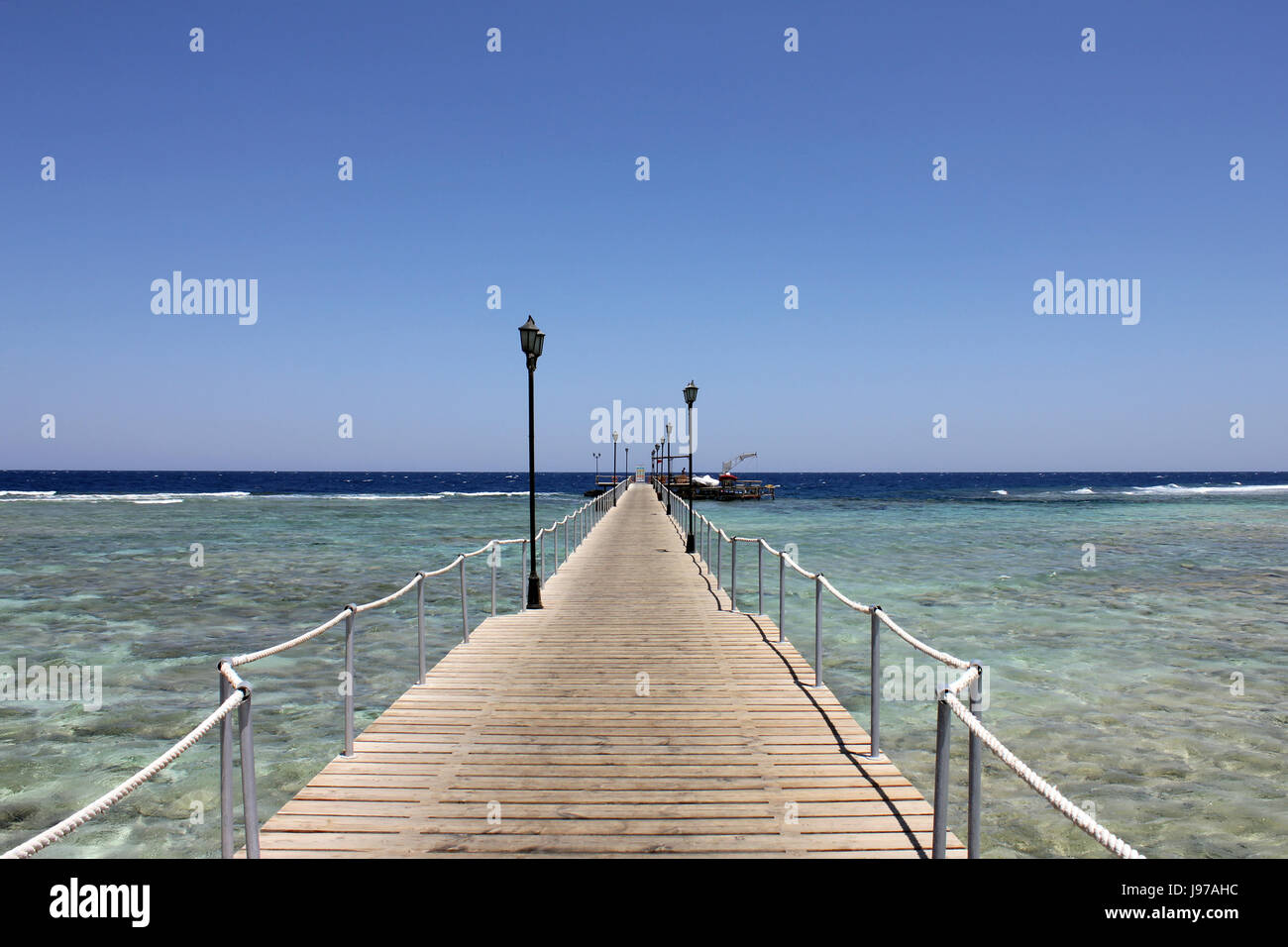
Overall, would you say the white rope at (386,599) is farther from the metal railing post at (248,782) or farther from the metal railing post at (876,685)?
the metal railing post at (876,685)

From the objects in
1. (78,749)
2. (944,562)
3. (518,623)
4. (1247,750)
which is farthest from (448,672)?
(944,562)

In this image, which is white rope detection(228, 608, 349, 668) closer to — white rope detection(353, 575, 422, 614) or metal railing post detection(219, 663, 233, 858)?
white rope detection(353, 575, 422, 614)

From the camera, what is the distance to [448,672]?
28.2 feet

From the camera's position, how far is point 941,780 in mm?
4129

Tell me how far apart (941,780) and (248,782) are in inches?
160

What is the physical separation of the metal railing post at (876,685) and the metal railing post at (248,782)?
4509mm

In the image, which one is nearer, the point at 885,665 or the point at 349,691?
the point at 349,691

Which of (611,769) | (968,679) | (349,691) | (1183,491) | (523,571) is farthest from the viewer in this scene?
(1183,491)

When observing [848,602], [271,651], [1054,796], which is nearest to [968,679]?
[1054,796]

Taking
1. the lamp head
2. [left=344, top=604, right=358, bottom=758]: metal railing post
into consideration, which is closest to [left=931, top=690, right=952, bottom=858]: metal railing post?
[left=344, top=604, right=358, bottom=758]: metal railing post

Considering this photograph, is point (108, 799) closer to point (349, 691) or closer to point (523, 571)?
point (349, 691)

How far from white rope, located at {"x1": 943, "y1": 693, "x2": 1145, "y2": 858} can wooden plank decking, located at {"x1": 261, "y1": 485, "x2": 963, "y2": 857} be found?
1167 mm

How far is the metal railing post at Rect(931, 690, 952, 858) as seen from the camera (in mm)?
4125
